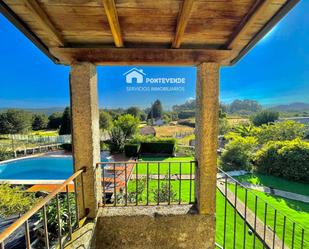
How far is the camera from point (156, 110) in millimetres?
25469

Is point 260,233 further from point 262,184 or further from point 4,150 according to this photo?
point 4,150

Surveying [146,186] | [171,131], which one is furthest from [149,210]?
[171,131]

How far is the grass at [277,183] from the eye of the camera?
7.11m

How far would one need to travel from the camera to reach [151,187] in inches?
247

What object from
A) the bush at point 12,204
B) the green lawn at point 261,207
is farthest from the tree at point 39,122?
the bush at point 12,204

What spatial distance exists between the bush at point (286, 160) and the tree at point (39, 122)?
2436 cm

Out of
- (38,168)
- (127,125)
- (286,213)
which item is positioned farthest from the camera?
(127,125)

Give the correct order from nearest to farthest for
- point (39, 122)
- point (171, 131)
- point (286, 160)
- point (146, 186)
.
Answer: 1. point (146, 186)
2. point (286, 160)
3. point (171, 131)
4. point (39, 122)

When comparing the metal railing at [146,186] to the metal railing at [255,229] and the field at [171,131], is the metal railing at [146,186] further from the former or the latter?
the field at [171,131]

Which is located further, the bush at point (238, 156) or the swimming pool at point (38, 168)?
the swimming pool at point (38, 168)

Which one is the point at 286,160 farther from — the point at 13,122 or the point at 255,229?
the point at 13,122

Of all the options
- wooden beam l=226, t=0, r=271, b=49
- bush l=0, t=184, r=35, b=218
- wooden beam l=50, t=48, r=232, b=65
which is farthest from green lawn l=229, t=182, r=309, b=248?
bush l=0, t=184, r=35, b=218

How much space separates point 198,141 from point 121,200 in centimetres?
290

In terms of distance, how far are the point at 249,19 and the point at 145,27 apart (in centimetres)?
94
